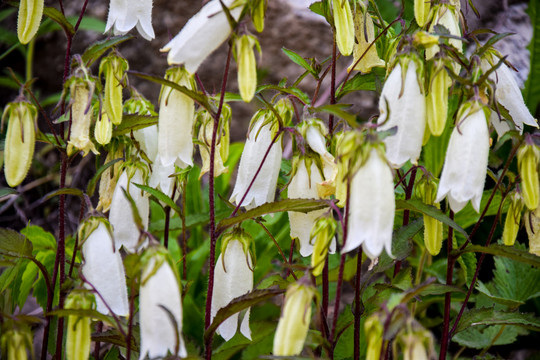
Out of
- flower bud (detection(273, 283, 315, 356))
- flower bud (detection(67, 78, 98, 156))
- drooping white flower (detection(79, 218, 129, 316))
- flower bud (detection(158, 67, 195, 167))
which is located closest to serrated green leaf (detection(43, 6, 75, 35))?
flower bud (detection(67, 78, 98, 156))

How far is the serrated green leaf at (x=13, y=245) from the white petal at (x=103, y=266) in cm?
19

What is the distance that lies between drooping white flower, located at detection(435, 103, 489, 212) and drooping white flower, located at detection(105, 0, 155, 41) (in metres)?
0.72

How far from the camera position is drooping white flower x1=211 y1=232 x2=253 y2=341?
4.33ft

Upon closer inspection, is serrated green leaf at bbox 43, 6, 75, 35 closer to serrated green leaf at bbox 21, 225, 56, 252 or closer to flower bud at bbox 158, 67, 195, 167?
flower bud at bbox 158, 67, 195, 167

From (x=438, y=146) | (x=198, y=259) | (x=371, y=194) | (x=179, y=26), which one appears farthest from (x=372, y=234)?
(x=179, y=26)

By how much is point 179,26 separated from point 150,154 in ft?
5.93

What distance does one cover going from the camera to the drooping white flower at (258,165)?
1373 millimetres

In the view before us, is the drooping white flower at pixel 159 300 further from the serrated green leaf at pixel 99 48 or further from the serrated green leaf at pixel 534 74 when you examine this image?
the serrated green leaf at pixel 534 74

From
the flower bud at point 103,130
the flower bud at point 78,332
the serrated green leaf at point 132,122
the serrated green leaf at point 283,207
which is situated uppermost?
the serrated green leaf at point 132,122

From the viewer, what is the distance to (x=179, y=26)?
3.21 meters

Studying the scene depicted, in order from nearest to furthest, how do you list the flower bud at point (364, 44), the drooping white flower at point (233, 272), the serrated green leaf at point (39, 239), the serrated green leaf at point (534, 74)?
the drooping white flower at point (233, 272), the flower bud at point (364, 44), the serrated green leaf at point (39, 239), the serrated green leaf at point (534, 74)

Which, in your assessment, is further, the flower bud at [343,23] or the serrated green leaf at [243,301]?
the flower bud at [343,23]

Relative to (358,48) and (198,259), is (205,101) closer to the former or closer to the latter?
(358,48)

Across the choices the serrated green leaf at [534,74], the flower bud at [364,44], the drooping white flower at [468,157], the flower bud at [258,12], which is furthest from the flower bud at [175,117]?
the serrated green leaf at [534,74]
